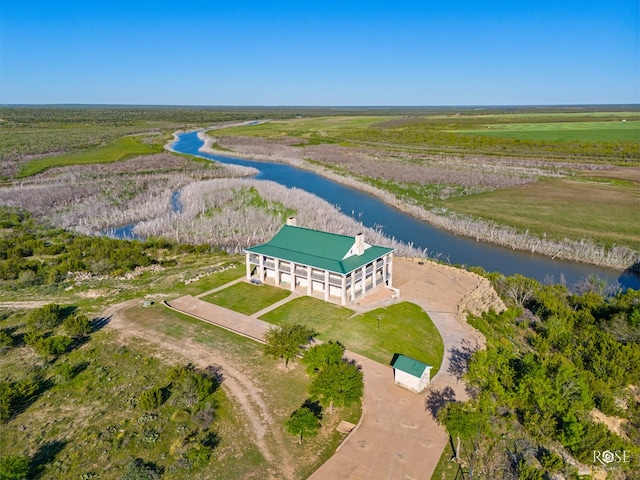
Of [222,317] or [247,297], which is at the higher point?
[247,297]

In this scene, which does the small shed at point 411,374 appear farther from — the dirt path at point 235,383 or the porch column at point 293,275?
the porch column at point 293,275

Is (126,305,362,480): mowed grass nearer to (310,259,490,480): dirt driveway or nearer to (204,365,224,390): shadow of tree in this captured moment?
(310,259,490,480): dirt driveway

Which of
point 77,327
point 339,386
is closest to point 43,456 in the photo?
point 77,327

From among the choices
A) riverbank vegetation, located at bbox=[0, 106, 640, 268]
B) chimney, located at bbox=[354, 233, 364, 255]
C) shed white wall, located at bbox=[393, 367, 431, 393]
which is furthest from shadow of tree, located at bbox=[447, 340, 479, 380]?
riverbank vegetation, located at bbox=[0, 106, 640, 268]

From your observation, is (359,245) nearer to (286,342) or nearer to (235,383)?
(286,342)

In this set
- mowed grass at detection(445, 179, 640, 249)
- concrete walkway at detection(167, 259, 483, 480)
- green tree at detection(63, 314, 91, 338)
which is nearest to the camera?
concrete walkway at detection(167, 259, 483, 480)

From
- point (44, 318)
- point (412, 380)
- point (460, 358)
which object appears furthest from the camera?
point (44, 318)
